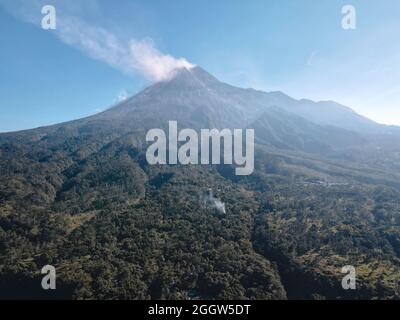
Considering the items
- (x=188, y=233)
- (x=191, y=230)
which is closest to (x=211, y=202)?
(x=191, y=230)

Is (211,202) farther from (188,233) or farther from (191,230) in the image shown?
(188,233)

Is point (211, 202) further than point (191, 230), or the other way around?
point (211, 202)

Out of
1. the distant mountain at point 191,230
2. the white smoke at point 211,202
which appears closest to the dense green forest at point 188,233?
the distant mountain at point 191,230

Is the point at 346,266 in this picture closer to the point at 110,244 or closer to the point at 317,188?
the point at 110,244

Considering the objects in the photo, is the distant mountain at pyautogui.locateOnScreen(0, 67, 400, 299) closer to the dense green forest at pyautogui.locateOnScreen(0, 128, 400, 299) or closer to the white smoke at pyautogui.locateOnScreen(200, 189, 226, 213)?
the dense green forest at pyautogui.locateOnScreen(0, 128, 400, 299)

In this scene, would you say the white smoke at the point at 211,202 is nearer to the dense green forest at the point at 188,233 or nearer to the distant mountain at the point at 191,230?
the distant mountain at the point at 191,230

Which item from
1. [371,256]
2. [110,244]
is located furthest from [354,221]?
[110,244]

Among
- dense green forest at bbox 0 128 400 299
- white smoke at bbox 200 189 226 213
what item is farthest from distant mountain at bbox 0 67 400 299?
white smoke at bbox 200 189 226 213

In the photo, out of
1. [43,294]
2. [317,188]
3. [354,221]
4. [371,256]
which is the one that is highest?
[317,188]
